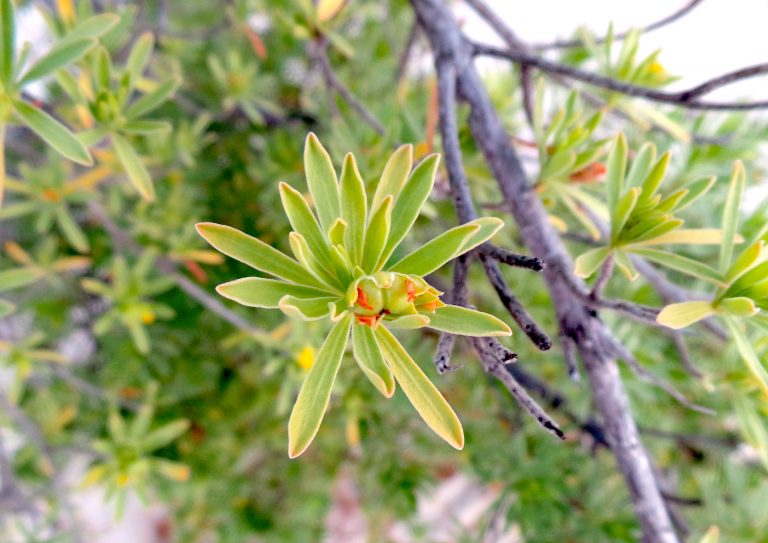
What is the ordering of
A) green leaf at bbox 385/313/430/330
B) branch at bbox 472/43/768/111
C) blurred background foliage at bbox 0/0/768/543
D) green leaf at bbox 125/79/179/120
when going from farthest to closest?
blurred background foliage at bbox 0/0/768/543, green leaf at bbox 125/79/179/120, branch at bbox 472/43/768/111, green leaf at bbox 385/313/430/330

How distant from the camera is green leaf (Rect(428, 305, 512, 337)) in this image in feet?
0.85

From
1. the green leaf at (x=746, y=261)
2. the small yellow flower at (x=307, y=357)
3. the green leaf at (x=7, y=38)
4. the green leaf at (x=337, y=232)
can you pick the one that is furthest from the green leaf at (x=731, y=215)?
the green leaf at (x=7, y=38)

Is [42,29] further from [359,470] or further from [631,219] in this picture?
[631,219]

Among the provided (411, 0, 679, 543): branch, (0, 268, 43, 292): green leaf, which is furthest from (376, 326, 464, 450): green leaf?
(0, 268, 43, 292): green leaf

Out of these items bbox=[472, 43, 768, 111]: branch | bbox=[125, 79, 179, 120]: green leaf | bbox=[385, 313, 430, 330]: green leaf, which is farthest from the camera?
Result: bbox=[125, 79, 179, 120]: green leaf

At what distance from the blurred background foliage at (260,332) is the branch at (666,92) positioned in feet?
0.21

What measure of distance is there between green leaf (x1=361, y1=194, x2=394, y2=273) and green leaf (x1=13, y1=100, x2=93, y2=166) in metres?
0.21

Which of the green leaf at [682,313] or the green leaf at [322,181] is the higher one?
the green leaf at [322,181]

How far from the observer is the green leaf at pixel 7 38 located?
345 mm

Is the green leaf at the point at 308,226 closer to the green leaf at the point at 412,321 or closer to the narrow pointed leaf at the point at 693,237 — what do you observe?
the green leaf at the point at 412,321

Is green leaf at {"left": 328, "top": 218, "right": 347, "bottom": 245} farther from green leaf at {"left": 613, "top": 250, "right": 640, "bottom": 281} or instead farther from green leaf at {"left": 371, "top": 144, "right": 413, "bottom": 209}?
green leaf at {"left": 613, "top": 250, "right": 640, "bottom": 281}

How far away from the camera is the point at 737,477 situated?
2.16 feet

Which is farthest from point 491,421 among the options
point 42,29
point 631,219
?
point 42,29

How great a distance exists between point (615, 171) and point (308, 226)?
204mm
